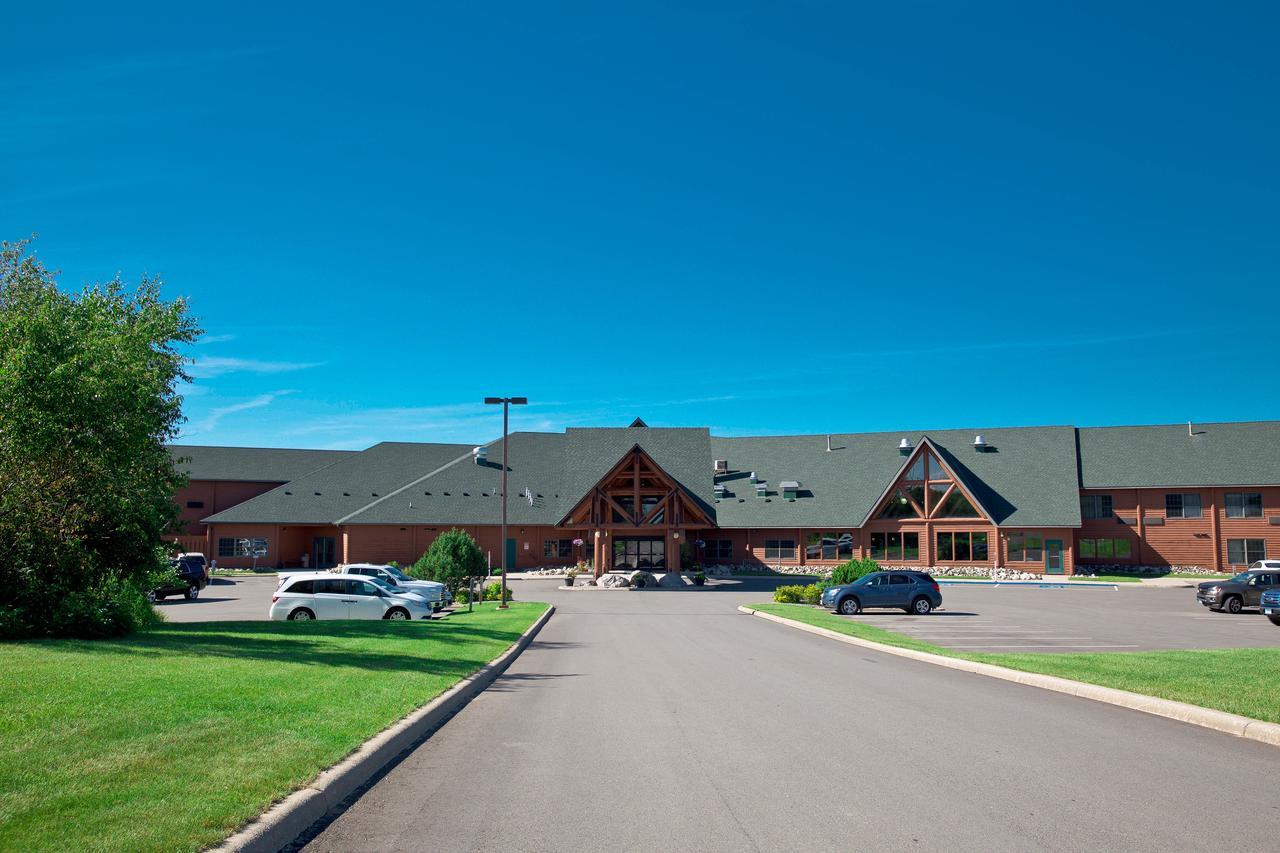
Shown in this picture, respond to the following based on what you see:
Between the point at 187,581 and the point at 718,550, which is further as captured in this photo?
the point at 718,550

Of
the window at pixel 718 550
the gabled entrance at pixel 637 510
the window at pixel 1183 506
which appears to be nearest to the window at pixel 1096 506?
the window at pixel 1183 506

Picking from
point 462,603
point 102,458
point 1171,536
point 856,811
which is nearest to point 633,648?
point 102,458

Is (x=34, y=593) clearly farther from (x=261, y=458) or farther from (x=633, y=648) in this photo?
(x=261, y=458)

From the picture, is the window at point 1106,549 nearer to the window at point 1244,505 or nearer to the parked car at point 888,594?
the window at point 1244,505

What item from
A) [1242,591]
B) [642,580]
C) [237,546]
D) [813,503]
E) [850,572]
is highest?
[813,503]

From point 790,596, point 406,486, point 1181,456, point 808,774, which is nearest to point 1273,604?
point 790,596

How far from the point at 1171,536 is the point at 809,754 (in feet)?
195

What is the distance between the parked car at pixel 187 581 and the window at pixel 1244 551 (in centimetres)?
5701

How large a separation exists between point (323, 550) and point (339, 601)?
40661mm

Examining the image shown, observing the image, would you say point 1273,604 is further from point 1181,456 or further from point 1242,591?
point 1181,456

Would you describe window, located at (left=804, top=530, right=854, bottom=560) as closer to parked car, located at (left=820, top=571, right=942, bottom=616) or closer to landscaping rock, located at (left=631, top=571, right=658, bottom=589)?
landscaping rock, located at (left=631, top=571, right=658, bottom=589)

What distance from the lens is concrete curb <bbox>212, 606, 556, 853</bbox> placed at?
612 cm

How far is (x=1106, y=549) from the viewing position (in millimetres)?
61375

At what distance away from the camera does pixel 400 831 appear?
6.77 meters
